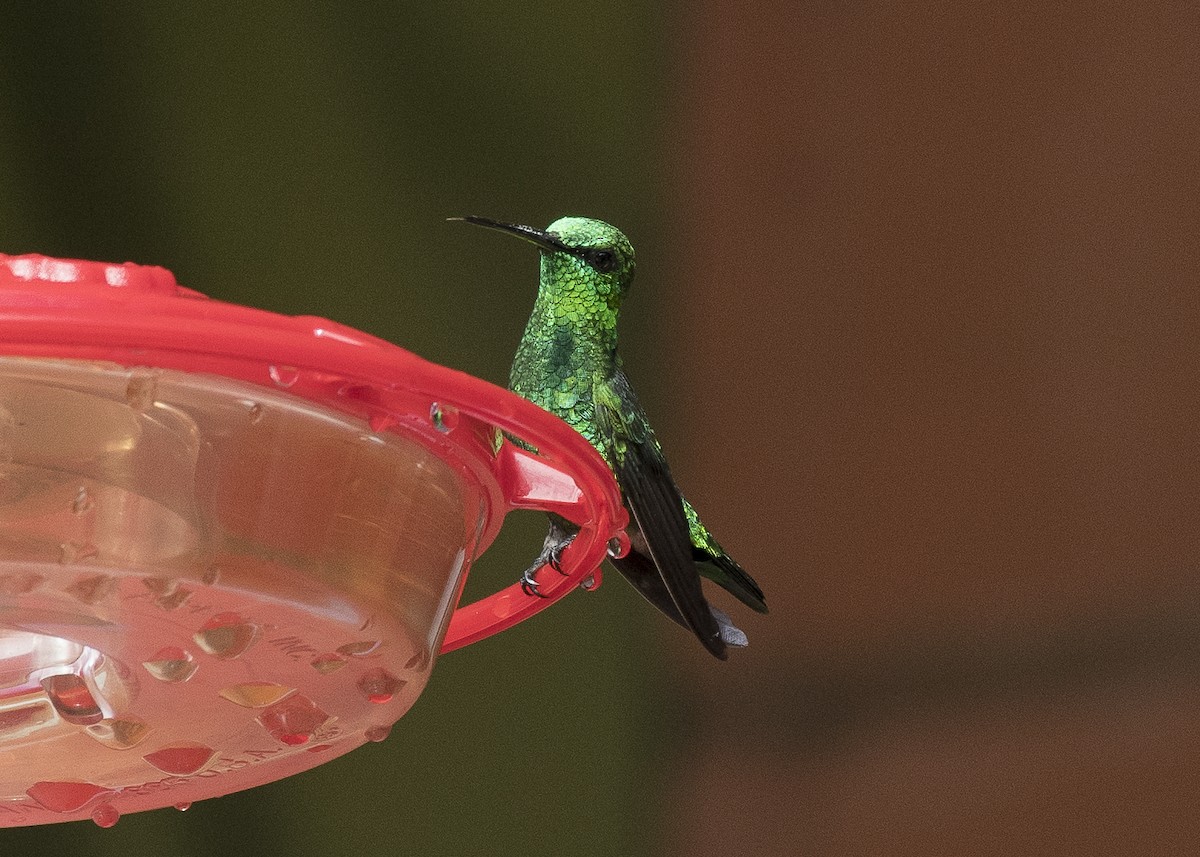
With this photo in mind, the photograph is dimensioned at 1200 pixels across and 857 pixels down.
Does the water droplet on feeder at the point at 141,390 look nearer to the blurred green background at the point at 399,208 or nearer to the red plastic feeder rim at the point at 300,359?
the red plastic feeder rim at the point at 300,359

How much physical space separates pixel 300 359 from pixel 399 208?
2.00 meters

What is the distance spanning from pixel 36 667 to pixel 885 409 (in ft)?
6.40

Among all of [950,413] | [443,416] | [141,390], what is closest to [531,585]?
[443,416]

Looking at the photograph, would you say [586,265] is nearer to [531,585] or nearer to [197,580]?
[531,585]

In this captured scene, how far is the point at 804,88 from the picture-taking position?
2.76 meters

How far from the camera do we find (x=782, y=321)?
9.39ft

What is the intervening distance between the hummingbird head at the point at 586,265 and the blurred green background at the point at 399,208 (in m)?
1.21

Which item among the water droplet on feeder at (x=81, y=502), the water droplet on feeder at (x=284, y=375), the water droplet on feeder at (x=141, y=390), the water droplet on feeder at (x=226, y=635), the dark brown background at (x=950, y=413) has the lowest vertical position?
the dark brown background at (x=950, y=413)

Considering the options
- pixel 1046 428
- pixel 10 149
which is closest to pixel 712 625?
pixel 1046 428

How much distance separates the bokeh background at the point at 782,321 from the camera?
258cm

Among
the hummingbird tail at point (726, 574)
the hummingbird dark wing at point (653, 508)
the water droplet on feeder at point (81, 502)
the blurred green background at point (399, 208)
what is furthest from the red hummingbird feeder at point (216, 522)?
the blurred green background at point (399, 208)

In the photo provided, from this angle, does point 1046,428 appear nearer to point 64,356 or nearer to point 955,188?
point 955,188

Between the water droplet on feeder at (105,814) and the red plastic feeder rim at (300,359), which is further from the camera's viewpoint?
the water droplet on feeder at (105,814)

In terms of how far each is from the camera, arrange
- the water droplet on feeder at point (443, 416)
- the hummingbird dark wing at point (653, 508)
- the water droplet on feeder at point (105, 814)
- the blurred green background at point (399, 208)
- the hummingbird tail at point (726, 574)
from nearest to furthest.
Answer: the water droplet on feeder at point (443, 416) → the water droplet on feeder at point (105, 814) → the hummingbird dark wing at point (653, 508) → the hummingbird tail at point (726, 574) → the blurred green background at point (399, 208)
